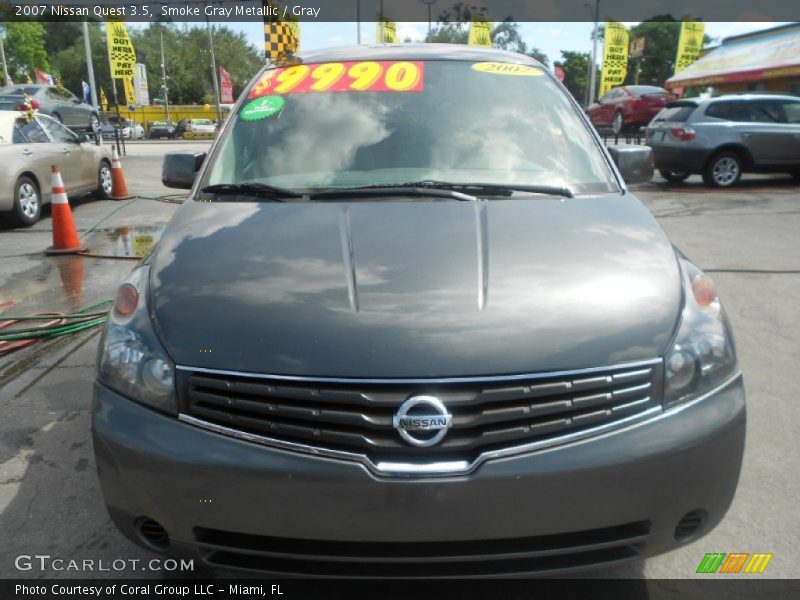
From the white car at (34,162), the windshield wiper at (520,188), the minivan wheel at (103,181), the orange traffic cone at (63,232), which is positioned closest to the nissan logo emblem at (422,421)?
the windshield wiper at (520,188)

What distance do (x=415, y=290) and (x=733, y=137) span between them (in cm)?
1226

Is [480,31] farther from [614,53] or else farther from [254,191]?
[254,191]

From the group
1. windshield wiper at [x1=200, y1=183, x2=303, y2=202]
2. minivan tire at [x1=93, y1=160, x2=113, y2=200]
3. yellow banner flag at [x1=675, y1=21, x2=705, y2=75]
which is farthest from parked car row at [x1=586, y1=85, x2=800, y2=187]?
yellow banner flag at [x1=675, y1=21, x2=705, y2=75]

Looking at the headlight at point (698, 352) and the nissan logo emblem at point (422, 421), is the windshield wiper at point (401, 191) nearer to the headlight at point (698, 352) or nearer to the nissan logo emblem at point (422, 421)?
the headlight at point (698, 352)

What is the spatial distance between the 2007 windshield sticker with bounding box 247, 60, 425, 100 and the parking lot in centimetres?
195

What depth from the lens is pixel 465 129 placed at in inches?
124

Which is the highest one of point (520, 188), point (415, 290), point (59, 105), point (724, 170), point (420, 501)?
point (520, 188)

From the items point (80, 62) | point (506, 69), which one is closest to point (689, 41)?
point (506, 69)

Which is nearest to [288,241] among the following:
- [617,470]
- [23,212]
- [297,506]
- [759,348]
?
[297,506]

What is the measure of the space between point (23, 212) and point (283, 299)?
345 inches

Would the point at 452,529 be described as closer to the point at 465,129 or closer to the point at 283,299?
the point at 283,299

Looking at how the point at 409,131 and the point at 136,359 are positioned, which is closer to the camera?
the point at 136,359

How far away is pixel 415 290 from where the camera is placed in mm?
2047

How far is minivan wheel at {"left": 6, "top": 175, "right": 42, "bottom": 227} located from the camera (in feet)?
30.3
